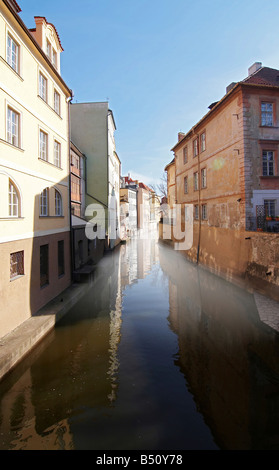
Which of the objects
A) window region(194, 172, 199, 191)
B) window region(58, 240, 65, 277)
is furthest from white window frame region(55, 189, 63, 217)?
window region(194, 172, 199, 191)

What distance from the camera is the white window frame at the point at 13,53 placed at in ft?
26.9

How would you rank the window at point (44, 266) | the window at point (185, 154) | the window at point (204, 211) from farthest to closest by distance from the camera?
1. the window at point (185, 154)
2. the window at point (204, 211)
3. the window at point (44, 266)

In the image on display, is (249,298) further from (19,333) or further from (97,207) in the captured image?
(97,207)

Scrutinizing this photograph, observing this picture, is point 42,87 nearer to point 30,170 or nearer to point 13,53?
point 13,53

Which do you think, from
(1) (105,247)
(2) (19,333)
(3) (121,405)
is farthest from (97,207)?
(3) (121,405)

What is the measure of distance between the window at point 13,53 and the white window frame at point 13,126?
1.32 metres

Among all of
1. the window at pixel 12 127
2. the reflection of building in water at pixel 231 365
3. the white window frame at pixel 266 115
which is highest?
the white window frame at pixel 266 115

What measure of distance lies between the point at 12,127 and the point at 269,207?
41.5 ft

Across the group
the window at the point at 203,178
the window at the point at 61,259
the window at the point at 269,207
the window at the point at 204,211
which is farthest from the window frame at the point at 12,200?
the window at the point at 203,178

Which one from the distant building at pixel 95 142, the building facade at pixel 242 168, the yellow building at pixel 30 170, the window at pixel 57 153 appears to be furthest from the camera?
the distant building at pixel 95 142

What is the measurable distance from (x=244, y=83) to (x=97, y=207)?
1526cm

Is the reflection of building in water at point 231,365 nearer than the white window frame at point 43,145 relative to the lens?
Yes

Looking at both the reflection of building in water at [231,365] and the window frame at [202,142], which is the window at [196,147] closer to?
the window frame at [202,142]

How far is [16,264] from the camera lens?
8445 millimetres
